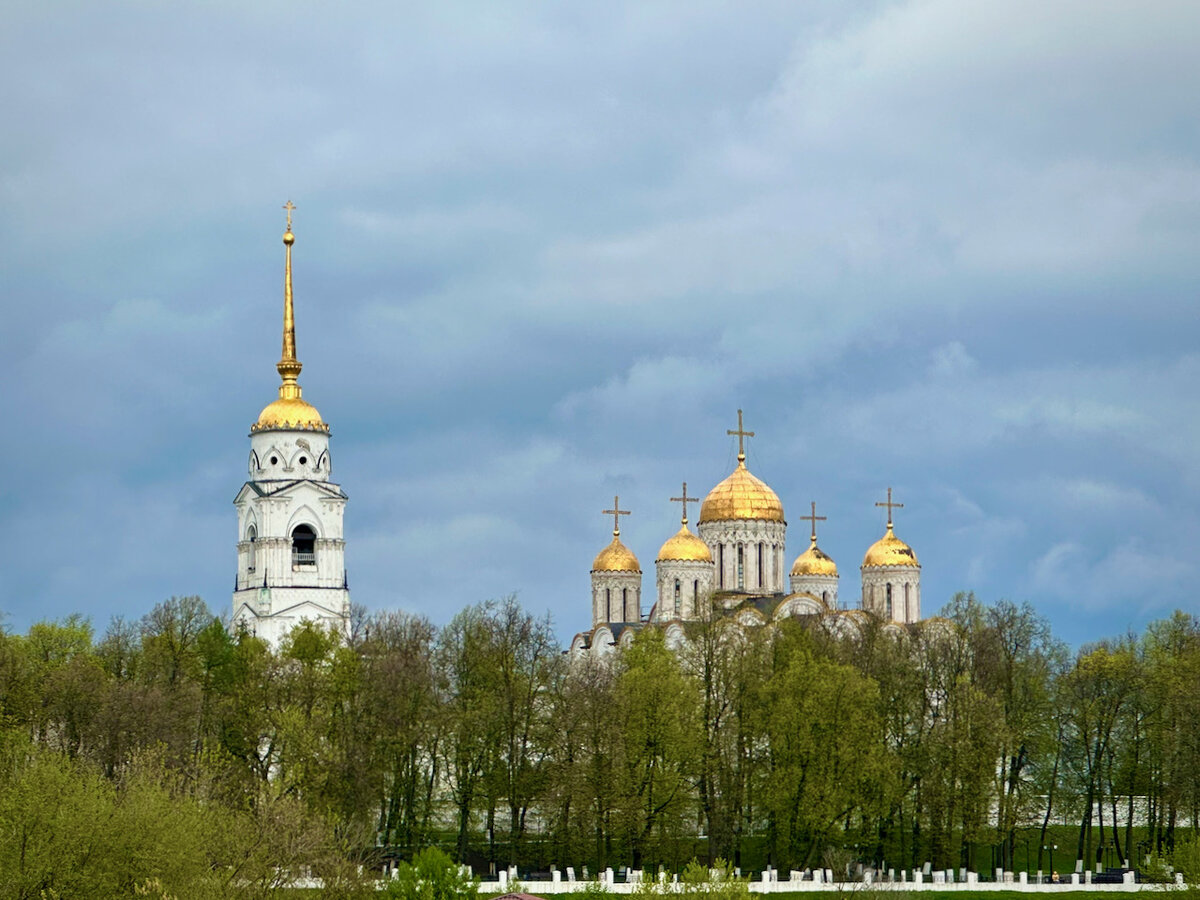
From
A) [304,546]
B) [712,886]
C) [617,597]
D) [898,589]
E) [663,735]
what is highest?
[304,546]

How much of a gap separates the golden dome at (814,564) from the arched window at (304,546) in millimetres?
18337

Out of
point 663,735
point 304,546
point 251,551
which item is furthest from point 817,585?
point 663,735

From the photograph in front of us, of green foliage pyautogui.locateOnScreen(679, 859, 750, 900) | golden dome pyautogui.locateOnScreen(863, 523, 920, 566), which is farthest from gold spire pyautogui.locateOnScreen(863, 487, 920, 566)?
green foliage pyautogui.locateOnScreen(679, 859, 750, 900)

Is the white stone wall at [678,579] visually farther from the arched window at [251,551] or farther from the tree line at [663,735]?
the tree line at [663,735]

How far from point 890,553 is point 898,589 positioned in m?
1.35

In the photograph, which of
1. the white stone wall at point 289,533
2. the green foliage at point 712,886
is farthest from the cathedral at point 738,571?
the green foliage at point 712,886

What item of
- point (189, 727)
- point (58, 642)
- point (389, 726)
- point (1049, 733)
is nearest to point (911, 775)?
point (1049, 733)

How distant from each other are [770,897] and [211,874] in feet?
56.1

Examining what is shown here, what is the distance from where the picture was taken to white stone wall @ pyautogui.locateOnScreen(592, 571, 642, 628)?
8888cm

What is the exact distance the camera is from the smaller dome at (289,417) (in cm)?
8056

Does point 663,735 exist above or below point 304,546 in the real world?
below

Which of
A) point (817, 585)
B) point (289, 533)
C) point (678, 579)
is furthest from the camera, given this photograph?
point (817, 585)

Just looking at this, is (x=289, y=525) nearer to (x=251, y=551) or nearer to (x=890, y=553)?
(x=251, y=551)

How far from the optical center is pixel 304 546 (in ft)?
267
